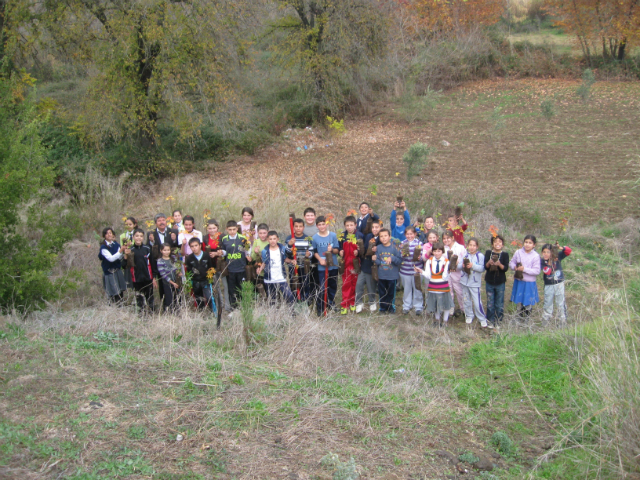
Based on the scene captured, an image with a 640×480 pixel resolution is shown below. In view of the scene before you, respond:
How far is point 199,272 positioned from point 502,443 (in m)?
4.73

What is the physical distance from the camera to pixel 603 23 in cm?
2548

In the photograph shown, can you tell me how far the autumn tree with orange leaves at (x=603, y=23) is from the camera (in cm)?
2472

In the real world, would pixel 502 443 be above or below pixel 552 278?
below

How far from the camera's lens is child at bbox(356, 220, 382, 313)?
26.0ft

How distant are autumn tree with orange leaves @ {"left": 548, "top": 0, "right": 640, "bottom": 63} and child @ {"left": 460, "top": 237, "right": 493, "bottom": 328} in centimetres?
2316

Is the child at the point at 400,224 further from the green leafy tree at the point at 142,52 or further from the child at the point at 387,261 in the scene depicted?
the green leafy tree at the point at 142,52

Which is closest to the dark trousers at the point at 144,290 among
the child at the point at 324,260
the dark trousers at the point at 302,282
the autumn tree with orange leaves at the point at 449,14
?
the dark trousers at the point at 302,282

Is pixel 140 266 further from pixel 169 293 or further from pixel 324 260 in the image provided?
pixel 324 260

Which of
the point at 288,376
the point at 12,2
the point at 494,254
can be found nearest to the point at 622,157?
the point at 494,254

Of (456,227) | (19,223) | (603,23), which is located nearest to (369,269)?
(456,227)

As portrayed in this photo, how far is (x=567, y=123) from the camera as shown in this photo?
18.9 m

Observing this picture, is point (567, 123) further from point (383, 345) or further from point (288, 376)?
point (288, 376)

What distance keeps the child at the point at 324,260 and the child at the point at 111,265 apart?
9.49ft

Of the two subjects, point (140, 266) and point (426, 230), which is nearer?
point (140, 266)
